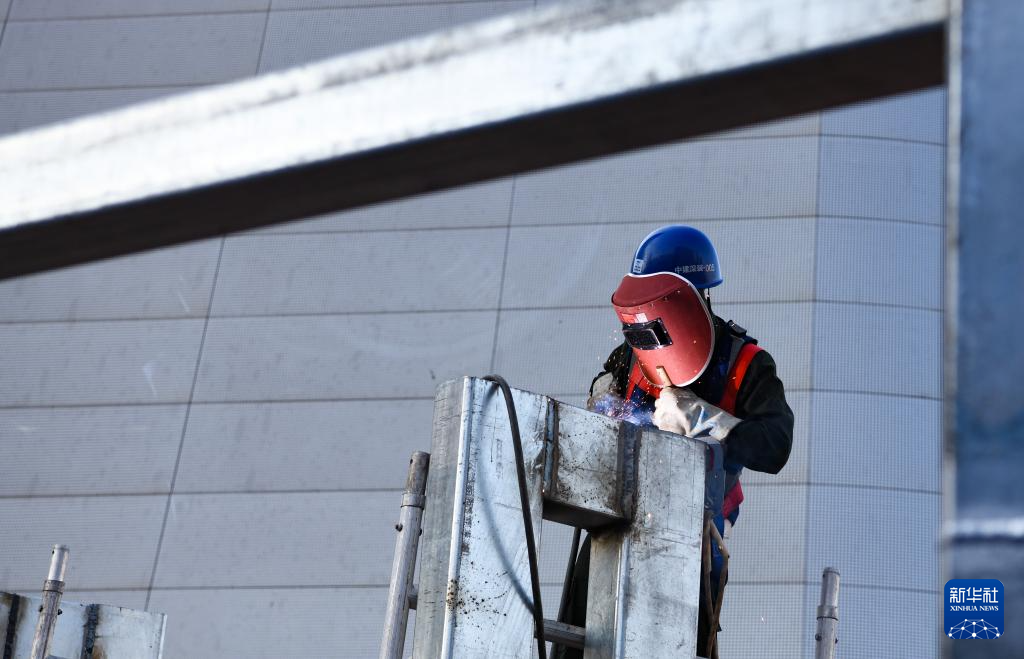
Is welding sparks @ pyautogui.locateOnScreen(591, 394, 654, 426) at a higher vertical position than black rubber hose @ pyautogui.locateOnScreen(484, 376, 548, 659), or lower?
higher

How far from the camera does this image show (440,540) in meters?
2.02

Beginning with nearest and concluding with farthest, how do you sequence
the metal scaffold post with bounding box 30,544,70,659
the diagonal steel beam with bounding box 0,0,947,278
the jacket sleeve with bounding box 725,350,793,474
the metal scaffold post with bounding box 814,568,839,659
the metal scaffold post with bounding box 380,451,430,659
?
the diagonal steel beam with bounding box 0,0,947,278, the metal scaffold post with bounding box 380,451,430,659, the jacket sleeve with bounding box 725,350,793,474, the metal scaffold post with bounding box 814,568,839,659, the metal scaffold post with bounding box 30,544,70,659

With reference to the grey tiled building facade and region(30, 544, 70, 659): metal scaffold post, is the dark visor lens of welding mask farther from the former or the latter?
the grey tiled building facade

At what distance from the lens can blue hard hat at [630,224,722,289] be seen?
3.15 metres

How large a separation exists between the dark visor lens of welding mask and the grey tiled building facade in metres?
3.63

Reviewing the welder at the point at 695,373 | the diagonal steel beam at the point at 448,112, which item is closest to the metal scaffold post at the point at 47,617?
the welder at the point at 695,373

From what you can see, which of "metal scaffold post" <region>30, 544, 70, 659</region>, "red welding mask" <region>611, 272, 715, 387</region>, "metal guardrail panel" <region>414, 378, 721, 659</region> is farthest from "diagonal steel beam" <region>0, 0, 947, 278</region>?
"metal scaffold post" <region>30, 544, 70, 659</region>

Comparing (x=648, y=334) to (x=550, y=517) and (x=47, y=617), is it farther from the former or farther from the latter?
(x=47, y=617)

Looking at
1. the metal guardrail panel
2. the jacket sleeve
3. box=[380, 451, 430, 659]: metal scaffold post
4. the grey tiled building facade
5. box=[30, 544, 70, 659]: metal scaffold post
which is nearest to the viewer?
the metal guardrail panel

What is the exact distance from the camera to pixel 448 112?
0.68 meters

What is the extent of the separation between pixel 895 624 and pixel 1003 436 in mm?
6049

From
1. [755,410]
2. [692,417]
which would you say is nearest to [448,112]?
[692,417]

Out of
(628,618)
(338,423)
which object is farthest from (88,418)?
(628,618)

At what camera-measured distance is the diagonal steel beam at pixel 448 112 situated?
24.6 inches
